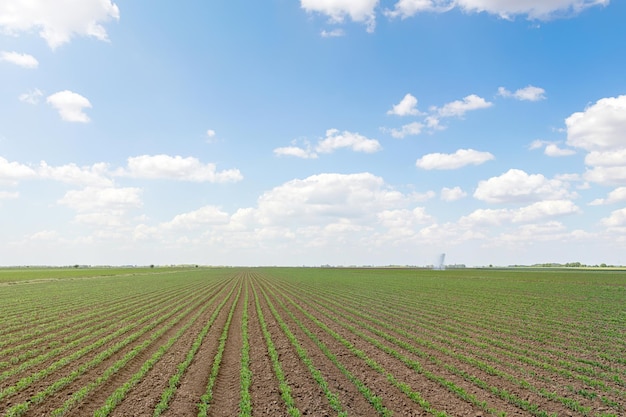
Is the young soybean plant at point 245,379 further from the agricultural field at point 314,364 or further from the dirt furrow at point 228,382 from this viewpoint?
the dirt furrow at point 228,382

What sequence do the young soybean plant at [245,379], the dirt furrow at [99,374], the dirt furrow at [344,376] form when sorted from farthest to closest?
the dirt furrow at [99,374]
the dirt furrow at [344,376]
the young soybean plant at [245,379]

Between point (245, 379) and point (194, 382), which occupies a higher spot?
point (245, 379)

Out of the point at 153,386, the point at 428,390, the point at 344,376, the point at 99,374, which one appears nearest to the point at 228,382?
the point at 153,386

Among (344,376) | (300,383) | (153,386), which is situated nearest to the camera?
(153,386)

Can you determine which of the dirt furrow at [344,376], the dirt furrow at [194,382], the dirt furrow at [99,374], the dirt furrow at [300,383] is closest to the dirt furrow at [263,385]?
the dirt furrow at [300,383]

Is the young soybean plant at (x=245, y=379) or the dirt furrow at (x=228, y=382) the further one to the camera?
the dirt furrow at (x=228, y=382)

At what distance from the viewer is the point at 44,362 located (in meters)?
16.2

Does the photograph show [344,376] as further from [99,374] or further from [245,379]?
[99,374]

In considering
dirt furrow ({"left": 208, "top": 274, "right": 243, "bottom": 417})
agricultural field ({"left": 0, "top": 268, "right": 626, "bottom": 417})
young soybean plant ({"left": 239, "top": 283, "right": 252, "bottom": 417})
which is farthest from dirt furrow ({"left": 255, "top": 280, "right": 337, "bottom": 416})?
dirt furrow ({"left": 208, "top": 274, "right": 243, "bottom": 417})

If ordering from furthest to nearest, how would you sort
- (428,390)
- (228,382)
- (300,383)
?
(228,382) < (300,383) < (428,390)

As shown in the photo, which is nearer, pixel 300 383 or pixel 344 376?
pixel 300 383

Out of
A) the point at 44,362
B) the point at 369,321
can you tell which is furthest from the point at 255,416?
the point at 369,321

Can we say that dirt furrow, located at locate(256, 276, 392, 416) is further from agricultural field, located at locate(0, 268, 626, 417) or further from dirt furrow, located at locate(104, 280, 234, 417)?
dirt furrow, located at locate(104, 280, 234, 417)

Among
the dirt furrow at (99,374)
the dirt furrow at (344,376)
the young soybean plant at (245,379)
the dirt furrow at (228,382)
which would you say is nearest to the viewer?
the young soybean plant at (245,379)
